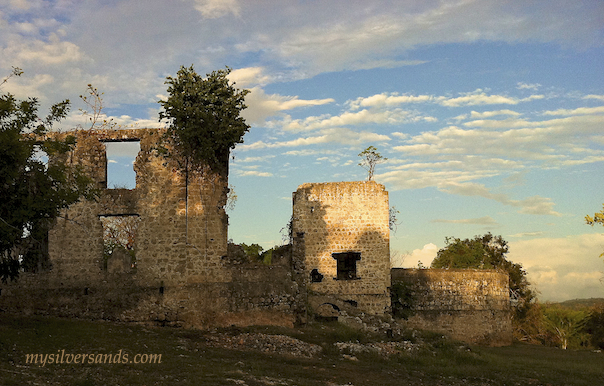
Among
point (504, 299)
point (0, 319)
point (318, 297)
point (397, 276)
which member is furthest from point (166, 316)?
point (504, 299)

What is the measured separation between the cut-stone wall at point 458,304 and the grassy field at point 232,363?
5327 mm

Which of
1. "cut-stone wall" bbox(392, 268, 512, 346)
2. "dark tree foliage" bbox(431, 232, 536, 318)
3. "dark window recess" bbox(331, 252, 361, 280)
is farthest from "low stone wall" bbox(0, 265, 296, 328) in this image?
"dark tree foliage" bbox(431, 232, 536, 318)

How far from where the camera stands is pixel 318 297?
71.6ft

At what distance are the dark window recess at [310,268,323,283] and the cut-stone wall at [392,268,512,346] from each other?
12.2 ft

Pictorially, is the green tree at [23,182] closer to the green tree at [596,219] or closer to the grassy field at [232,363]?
the grassy field at [232,363]

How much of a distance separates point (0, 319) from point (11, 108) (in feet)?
19.5

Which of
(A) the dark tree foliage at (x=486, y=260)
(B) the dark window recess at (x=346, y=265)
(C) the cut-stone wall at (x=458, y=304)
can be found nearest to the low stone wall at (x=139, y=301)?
(B) the dark window recess at (x=346, y=265)

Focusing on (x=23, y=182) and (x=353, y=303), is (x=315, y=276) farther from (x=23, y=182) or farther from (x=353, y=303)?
Result: (x=23, y=182)

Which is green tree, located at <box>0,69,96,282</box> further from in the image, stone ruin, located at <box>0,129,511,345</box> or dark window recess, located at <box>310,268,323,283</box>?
dark window recess, located at <box>310,268,323,283</box>

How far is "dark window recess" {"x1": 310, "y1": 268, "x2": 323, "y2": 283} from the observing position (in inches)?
877

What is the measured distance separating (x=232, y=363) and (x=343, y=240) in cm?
1016

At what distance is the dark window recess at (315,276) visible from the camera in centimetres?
2227

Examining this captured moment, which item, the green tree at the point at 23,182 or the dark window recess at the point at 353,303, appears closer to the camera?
the green tree at the point at 23,182

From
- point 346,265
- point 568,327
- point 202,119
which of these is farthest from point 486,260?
point 202,119
